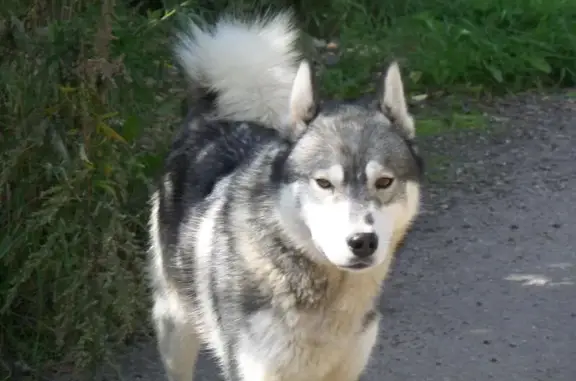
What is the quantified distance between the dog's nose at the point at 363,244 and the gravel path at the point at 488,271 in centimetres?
151

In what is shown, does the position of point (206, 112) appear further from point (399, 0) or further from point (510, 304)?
point (399, 0)

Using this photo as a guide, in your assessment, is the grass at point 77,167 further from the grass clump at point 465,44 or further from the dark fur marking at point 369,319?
the grass clump at point 465,44

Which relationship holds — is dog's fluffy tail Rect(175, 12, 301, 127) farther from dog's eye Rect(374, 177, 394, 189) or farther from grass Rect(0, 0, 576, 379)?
dog's eye Rect(374, 177, 394, 189)

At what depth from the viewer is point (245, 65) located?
4.30 m

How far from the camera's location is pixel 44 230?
4.38 m

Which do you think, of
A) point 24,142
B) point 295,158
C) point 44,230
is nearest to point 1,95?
point 24,142

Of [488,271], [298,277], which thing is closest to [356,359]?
[298,277]

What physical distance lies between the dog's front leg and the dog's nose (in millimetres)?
517

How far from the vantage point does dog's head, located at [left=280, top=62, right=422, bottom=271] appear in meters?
3.34

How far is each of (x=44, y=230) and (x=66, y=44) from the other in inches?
30.1

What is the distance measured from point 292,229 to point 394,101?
55 centimetres

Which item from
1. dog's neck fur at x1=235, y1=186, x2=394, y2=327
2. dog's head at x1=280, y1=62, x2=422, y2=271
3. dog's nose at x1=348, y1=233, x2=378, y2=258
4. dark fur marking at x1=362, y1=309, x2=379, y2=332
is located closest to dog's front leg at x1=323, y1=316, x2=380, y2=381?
dark fur marking at x1=362, y1=309, x2=379, y2=332

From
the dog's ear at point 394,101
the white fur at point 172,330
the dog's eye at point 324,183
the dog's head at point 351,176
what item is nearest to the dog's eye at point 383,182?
the dog's head at point 351,176

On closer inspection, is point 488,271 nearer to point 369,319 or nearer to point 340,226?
point 369,319
